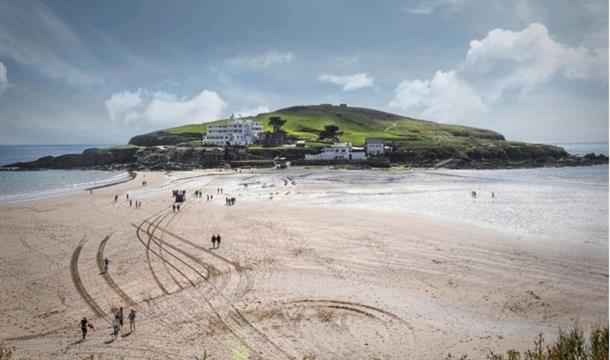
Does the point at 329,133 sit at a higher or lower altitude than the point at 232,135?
higher

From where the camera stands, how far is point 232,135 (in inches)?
5069

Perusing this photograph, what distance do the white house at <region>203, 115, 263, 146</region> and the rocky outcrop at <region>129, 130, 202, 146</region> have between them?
555 inches

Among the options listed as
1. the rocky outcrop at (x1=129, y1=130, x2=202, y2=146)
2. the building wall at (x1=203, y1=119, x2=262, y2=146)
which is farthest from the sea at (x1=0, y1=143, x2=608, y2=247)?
the rocky outcrop at (x1=129, y1=130, x2=202, y2=146)

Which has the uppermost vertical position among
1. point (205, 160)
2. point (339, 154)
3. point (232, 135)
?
point (232, 135)

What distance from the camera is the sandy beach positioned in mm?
15703

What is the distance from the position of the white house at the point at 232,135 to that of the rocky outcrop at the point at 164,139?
46.3 ft

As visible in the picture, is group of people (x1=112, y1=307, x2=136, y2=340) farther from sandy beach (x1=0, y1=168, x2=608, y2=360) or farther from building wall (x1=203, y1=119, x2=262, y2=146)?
building wall (x1=203, y1=119, x2=262, y2=146)

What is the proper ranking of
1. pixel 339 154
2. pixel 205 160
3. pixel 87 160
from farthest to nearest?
pixel 87 160 → pixel 339 154 → pixel 205 160

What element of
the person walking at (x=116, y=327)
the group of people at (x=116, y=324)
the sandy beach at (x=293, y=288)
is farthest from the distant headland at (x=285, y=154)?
the person walking at (x=116, y=327)

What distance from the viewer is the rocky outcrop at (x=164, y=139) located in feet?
463

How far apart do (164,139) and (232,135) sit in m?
29.2

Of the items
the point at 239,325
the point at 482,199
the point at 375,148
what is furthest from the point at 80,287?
the point at 375,148

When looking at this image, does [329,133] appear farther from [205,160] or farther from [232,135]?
[205,160]

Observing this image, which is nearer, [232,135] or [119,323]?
[119,323]
